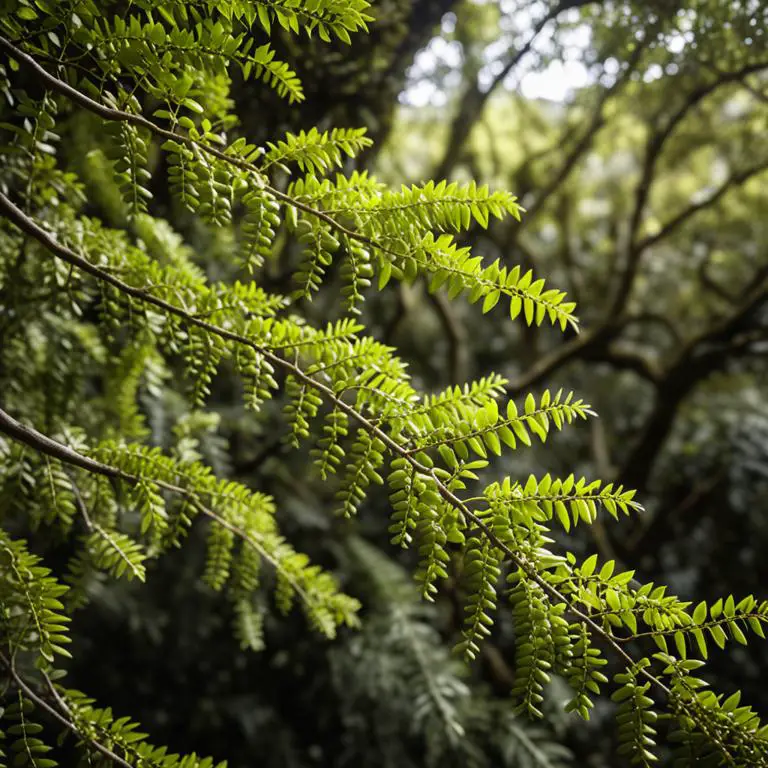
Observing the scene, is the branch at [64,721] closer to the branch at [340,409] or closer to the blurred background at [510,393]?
the branch at [340,409]

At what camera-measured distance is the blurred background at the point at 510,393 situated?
5.08 ft

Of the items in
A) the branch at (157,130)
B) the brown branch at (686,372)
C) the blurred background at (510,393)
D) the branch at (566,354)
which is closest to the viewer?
the branch at (157,130)

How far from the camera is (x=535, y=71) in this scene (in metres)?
1.84

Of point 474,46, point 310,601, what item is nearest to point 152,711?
point 310,601

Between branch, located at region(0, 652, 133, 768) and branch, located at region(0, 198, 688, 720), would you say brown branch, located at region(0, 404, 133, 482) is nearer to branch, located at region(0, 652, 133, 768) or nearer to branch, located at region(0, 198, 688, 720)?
branch, located at region(0, 198, 688, 720)

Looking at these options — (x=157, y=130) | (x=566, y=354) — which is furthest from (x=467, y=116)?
(x=157, y=130)

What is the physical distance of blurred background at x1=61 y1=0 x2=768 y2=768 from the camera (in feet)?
5.08

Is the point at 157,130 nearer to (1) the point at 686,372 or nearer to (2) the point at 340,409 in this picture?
(2) the point at 340,409

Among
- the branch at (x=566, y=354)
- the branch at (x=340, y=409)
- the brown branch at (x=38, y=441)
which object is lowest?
the brown branch at (x=38, y=441)

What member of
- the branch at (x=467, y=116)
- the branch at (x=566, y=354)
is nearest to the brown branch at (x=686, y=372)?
the branch at (x=566, y=354)

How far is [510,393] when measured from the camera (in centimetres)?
228

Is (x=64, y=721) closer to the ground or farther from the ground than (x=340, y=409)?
closer to the ground

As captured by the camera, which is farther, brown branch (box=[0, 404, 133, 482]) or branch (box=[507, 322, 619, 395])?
branch (box=[507, 322, 619, 395])

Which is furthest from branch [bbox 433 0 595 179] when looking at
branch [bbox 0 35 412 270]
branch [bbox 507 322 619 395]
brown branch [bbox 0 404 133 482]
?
brown branch [bbox 0 404 133 482]
